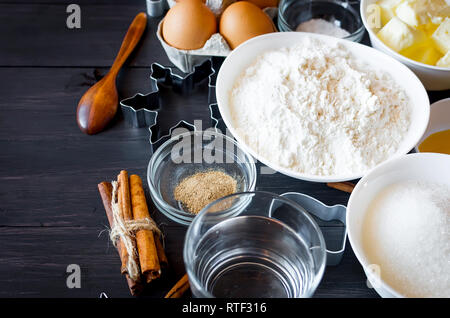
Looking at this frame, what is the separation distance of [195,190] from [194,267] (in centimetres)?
21

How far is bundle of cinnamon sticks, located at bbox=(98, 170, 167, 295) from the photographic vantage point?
2.90 ft

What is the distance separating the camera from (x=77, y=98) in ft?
4.03

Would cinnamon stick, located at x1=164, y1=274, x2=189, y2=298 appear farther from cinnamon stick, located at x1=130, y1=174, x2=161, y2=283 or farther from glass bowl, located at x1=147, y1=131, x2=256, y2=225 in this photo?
glass bowl, located at x1=147, y1=131, x2=256, y2=225

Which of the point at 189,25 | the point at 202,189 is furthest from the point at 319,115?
the point at 189,25

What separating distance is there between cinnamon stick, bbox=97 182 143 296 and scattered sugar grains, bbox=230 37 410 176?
306mm

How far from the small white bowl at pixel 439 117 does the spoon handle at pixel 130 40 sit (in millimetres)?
787

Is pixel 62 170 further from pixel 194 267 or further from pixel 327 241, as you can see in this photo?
pixel 327 241

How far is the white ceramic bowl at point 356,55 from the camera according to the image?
1.03 meters

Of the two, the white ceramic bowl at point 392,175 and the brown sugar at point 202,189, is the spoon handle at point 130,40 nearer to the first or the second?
the brown sugar at point 202,189

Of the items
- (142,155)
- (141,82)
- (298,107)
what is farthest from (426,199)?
(141,82)

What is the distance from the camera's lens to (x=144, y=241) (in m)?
0.91

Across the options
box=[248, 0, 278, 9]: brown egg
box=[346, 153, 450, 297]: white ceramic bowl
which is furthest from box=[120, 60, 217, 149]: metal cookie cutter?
box=[346, 153, 450, 297]: white ceramic bowl
